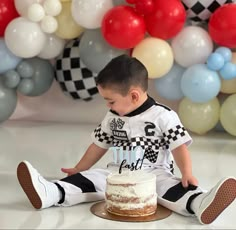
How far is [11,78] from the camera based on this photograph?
297cm

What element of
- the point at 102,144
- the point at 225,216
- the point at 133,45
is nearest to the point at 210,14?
the point at 133,45

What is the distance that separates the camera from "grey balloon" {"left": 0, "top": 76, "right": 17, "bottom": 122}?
9.89 feet

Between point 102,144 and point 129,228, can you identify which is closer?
point 129,228

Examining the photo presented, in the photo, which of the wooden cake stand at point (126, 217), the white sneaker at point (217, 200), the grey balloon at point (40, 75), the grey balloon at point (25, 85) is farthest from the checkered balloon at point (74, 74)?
the white sneaker at point (217, 200)

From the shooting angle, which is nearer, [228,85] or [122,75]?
[122,75]

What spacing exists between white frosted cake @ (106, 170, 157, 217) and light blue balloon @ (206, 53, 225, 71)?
1.14m

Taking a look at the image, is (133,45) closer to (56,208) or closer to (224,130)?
(224,130)

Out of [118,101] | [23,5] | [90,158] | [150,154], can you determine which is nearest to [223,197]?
[150,154]

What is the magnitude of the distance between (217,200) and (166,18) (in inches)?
48.6

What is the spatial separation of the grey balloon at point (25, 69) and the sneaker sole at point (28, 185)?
50.9 inches

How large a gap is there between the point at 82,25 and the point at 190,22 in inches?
20.5

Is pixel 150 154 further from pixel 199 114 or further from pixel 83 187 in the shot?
pixel 199 114

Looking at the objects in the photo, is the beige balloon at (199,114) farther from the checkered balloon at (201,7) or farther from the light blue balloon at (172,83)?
the checkered balloon at (201,7)

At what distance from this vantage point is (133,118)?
1.87 m
